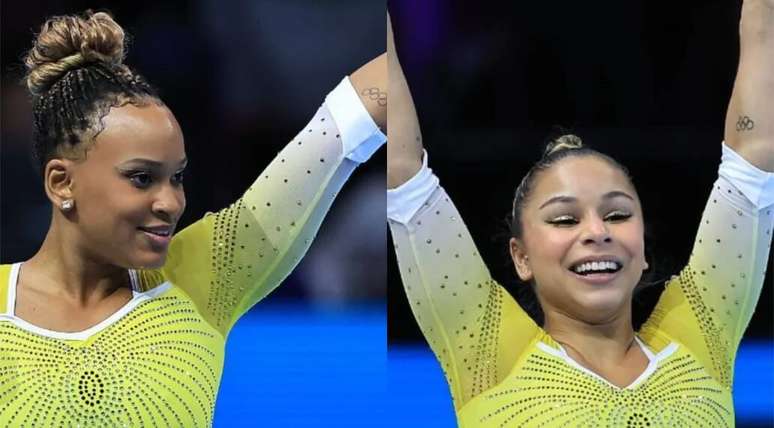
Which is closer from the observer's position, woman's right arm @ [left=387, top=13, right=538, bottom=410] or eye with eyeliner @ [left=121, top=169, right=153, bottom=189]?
eye with eyeliner @ [left=121, top=169, right=153, bottom=189]

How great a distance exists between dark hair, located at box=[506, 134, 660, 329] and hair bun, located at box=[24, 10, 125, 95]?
0.90 metres

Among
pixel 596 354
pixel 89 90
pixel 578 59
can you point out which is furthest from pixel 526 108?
pixel 89 90

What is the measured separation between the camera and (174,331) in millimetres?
2168

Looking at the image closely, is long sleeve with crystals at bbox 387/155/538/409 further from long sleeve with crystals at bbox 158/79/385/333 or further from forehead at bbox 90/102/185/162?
forehead at bbox 90/102/185/162

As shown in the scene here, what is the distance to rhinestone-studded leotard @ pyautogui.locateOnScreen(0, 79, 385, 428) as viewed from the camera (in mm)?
2064

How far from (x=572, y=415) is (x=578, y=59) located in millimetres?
824

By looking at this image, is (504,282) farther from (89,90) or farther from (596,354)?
(89,90)

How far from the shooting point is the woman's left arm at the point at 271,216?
2234 millimetres

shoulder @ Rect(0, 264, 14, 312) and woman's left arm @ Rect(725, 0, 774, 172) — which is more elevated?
woman's left arm @ Rect(725, 0, 774, 172)

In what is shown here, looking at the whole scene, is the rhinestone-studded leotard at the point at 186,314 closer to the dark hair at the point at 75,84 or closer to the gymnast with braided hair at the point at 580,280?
Result: the gymnast with braided hair at the point at 580,280

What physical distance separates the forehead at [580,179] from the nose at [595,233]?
7 centimetres

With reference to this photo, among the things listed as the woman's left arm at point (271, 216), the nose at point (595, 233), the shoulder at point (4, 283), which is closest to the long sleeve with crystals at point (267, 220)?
the woman's left arm at point (271, 216)

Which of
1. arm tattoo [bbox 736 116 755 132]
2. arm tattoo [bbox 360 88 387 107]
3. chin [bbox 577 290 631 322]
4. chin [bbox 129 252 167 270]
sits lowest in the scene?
chin [bbox 129 252 167 270]

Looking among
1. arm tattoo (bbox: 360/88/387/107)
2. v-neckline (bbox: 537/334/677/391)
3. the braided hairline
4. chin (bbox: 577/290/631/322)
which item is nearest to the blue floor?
v-neckline (bbox: 537/334/677/391)
